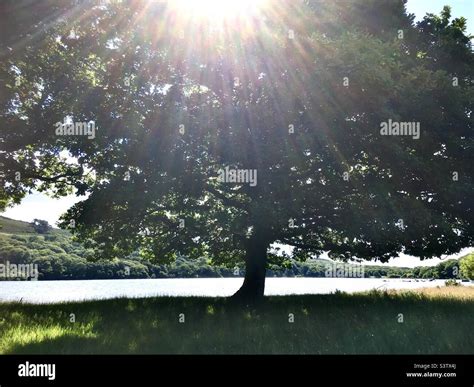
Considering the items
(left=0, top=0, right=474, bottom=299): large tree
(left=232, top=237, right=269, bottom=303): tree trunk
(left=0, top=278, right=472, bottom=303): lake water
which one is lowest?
(left=0, top=278, right=472, bottom=303): lake water

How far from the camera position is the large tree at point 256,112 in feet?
51.5

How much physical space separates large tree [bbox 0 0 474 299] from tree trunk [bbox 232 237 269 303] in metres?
5.67

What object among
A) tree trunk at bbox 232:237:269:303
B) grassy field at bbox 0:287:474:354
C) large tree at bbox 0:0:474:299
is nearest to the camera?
grassy field at bbox 0:287:474:354

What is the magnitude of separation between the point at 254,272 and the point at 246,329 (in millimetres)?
11135

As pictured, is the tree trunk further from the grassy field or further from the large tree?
the large tree

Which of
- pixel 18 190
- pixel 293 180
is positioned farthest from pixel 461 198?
pixel 18 190

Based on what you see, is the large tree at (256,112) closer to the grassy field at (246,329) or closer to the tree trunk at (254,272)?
the grassy field at (246,329)

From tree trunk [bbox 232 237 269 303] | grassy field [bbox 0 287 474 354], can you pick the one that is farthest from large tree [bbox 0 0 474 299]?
tree trunk [bbox 232 237 269 303]

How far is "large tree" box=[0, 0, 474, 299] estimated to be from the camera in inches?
618

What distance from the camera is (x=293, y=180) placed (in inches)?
685

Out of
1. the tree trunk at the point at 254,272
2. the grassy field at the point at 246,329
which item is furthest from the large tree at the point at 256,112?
the tree trunk at the point at 254,272

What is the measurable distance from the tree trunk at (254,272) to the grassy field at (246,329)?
456 centimetres
